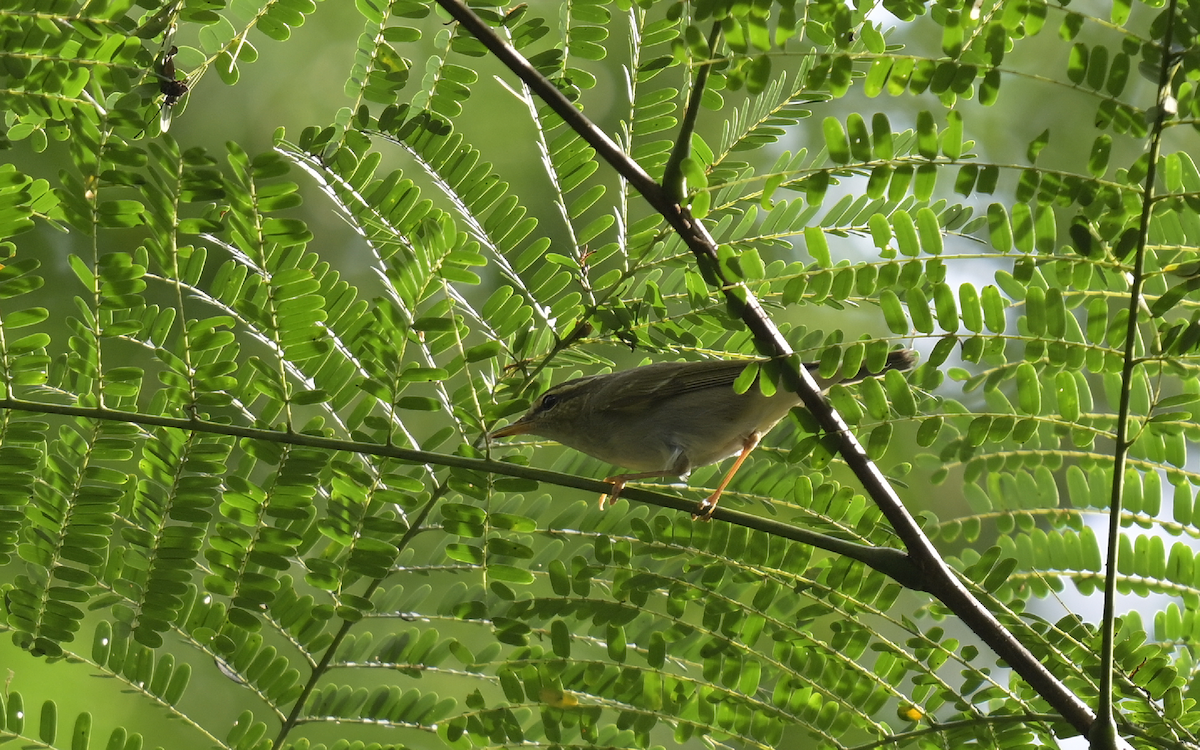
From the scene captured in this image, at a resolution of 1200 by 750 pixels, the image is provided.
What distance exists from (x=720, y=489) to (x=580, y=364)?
1.73 feet

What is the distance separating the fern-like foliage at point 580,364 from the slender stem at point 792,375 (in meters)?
0.02

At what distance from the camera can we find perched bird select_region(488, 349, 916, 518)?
343 cm

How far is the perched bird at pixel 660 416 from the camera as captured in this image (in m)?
3.43

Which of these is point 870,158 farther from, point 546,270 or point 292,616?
point 292,616

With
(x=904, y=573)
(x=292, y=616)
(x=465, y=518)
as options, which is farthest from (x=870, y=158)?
(x=292, y=616)

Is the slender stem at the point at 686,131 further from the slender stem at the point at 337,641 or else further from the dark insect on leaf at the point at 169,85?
the dark insect on leaf at the point at 169,85

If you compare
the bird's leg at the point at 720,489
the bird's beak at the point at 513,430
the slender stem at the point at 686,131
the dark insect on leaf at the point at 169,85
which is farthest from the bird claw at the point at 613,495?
the dark insect on leaf at the point at 169,85

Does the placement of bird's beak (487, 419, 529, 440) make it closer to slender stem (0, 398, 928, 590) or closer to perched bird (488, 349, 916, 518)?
perched bird (488, 349, 916, 518)

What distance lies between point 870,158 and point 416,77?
587cm

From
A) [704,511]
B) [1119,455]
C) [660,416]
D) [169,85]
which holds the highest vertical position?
[660,416]

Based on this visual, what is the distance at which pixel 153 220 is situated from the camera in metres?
2.09

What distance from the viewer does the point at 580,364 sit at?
9.43 feet

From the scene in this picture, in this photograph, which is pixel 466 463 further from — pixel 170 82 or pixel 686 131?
pixel 170 82

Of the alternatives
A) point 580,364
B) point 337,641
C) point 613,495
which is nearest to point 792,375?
point 613,495
